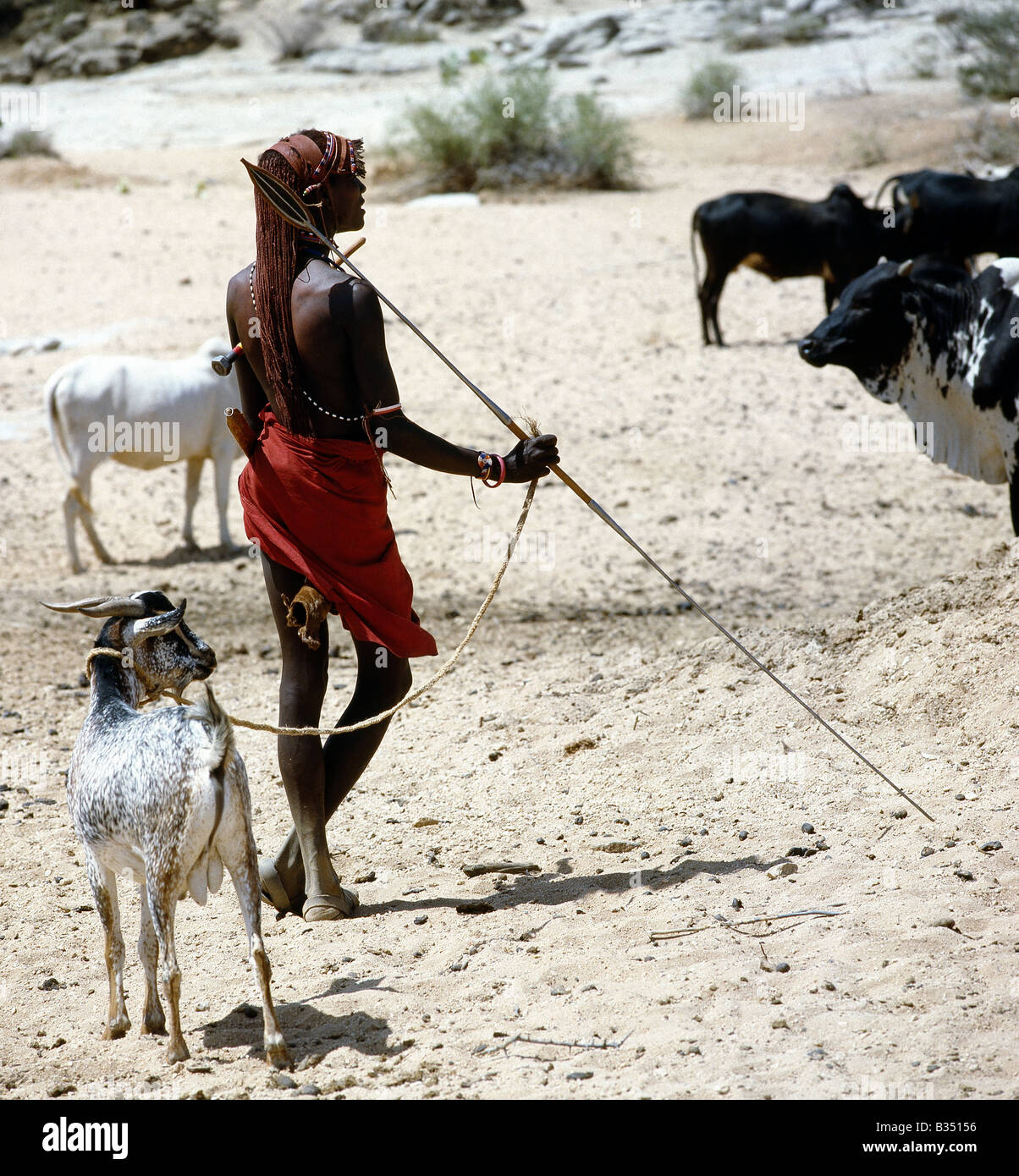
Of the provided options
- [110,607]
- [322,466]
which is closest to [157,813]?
[110,607]

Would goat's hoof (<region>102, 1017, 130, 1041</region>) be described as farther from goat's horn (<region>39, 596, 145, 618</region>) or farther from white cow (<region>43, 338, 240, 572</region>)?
white cow (<region>43, 338, 240, 572</region>)

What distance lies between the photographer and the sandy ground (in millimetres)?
2982

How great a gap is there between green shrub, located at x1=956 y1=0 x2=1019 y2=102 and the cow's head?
1469 cm

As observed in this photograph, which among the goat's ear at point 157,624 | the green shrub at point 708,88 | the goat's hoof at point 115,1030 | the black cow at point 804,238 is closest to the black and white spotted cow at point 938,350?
→ the goat's ear at point 157,624

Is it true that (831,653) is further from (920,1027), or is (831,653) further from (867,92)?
(867,92)

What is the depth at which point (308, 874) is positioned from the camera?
3732 millimetres

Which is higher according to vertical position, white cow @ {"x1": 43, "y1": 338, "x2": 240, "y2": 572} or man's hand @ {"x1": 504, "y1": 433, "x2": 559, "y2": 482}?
man's hand @ {"x1": 504, "y1": 433, "x2": 559, "y2": 482}

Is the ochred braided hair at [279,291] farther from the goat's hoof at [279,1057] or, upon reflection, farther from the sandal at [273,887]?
the goat's hoof at [279,1057]

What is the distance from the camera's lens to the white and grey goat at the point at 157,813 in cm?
290

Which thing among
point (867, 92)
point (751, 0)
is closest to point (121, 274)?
point (867, 92)

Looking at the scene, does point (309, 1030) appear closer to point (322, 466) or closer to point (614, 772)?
point (322, 466)

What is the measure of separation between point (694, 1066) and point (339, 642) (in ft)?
13.2

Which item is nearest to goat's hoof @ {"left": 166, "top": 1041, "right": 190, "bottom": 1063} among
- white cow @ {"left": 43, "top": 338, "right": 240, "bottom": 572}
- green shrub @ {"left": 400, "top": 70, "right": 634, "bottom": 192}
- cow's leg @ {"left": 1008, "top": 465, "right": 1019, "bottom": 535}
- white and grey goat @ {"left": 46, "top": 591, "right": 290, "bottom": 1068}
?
white and grey goat @ {"left": 46, "top": 591, "right": 290, "bottom": 1068}

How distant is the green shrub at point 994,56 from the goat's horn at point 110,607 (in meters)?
18.9
